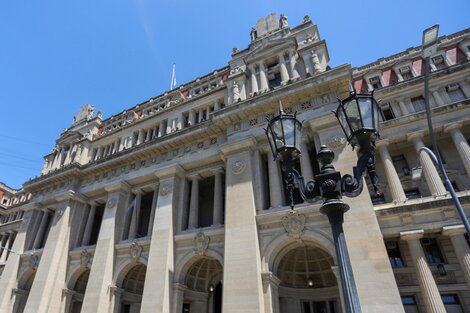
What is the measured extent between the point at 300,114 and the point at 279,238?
8.33m

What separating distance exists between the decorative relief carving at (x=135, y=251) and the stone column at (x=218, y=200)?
614 centimetres

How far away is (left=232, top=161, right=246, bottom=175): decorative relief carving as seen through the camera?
60.9ft

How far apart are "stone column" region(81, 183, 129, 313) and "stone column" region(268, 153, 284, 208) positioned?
1345cm

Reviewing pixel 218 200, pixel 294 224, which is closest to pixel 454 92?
pixel 294 224

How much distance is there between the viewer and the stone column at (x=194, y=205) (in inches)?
796

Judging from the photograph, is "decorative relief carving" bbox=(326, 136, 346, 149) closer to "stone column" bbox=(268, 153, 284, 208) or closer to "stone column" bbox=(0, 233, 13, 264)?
"stone column" bbox=(268, 153, 284, 208)

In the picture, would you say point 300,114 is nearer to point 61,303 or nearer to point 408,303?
point 408,303

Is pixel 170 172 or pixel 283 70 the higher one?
pixel 283 70

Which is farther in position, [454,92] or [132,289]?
[132,289]

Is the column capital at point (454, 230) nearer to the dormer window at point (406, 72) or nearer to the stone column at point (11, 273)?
the dormer window at point (406, 72)

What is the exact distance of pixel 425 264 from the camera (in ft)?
49.2

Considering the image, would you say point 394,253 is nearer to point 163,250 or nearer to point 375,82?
point 375,82

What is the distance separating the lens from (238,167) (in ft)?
61.4

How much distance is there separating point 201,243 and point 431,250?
1449 centimetres
